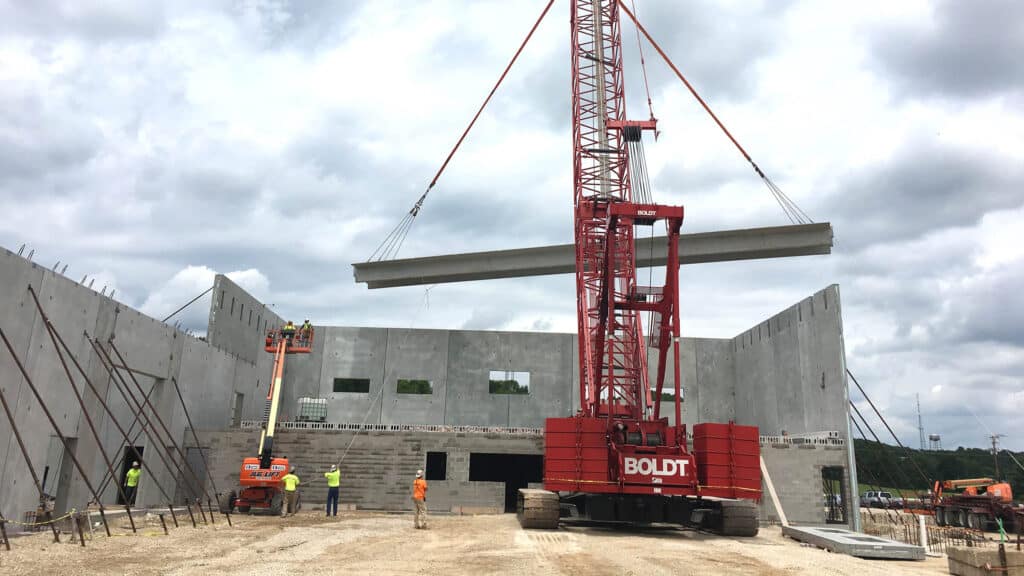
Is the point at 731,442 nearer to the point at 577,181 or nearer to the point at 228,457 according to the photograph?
the point at 577,181

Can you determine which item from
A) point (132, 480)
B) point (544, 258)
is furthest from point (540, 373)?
point (132, 480)

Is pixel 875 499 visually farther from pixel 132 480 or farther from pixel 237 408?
pixel 132 480

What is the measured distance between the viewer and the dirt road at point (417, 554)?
11.6m

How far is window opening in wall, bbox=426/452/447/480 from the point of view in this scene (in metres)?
29.7

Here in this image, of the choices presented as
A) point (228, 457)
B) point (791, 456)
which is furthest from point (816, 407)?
Result: point (228, 457)

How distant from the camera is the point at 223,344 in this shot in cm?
3222

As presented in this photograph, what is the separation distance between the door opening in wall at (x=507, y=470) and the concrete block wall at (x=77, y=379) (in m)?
14.2

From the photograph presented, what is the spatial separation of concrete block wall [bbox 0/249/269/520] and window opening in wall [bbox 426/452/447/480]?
1002 centimetres

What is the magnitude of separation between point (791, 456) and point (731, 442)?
1031 centimetres

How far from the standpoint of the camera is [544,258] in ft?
117

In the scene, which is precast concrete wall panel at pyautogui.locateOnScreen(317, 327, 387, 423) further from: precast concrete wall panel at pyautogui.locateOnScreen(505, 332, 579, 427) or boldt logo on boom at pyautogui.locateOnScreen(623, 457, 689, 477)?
boldt logo on boom at pyautogui.locateOnScreen(623, 457, 689, 477)

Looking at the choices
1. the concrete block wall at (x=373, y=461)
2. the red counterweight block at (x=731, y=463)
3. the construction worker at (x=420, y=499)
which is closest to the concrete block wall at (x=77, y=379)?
the concrete block wall at (x=373, y=461)

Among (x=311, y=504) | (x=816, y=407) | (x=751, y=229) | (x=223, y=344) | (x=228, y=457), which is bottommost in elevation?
(x=311, y=504)

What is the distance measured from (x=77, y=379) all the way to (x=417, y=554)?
13579 millimetres
